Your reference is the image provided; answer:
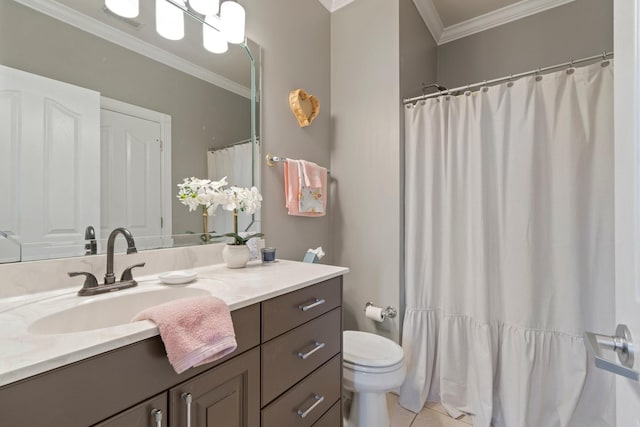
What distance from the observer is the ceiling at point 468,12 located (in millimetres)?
2111

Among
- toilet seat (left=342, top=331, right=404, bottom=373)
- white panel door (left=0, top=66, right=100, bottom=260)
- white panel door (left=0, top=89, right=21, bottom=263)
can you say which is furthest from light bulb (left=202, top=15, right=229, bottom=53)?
toilet seat (left=342, top=331, right=404, bottom=373)

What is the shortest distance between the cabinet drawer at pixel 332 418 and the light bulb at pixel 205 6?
1.89 metres

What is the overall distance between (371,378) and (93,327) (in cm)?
117

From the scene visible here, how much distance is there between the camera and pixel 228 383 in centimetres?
80

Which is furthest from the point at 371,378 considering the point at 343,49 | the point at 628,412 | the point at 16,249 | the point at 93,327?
the point at 343,49

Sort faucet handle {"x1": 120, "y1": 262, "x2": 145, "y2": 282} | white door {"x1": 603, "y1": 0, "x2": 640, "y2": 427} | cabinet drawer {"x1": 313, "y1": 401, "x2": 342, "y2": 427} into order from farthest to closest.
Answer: cabinet drawer {"x1": 313, "y1": 401, "x2": 342, "y2": 427} < faucet handle {"x1": 120, "y1": 262, "x2": 145, "y2": 282} < white door {"x1": 603, "y1": 0, "x2": 640, "y2": 427}

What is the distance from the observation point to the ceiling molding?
2.11 meters

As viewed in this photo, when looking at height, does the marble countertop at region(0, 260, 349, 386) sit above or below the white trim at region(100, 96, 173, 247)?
below

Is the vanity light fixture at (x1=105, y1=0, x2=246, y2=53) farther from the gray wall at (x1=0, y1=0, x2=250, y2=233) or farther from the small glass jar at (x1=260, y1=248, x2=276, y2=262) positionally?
the small glass jar at (x1=260, y1=248, x2=276, y2=262)

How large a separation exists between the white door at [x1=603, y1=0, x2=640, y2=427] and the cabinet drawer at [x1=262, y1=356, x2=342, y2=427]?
86 cm

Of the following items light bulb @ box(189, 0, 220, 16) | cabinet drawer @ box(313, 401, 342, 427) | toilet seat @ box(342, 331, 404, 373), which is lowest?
cabinet drawer @ box(313, 401, 342, 427)

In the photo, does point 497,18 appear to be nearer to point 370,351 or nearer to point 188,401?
point 370,351

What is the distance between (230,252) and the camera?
1.31 metres

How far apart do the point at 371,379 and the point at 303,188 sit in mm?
1092
